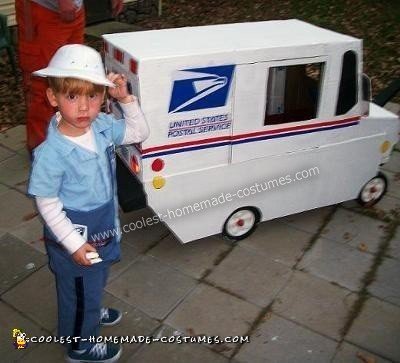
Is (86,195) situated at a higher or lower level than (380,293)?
higher

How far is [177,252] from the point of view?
4477mm

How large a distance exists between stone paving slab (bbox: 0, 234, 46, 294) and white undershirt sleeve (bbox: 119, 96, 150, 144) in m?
2.03

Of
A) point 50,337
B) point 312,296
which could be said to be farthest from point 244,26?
point 50,337

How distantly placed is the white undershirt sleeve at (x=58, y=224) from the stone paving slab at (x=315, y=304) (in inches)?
79.6

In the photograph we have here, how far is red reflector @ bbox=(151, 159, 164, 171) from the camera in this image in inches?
147

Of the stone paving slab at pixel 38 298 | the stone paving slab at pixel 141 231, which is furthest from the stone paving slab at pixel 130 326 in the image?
the stone paving slab at pixel 141 231

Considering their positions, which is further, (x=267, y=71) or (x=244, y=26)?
(x=244, y=26)

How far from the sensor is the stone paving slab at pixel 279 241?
4.46 m

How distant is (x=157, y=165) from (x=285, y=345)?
1805 millimetres

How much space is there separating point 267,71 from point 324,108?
2.50 ft

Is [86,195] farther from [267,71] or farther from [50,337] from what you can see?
[267,71]

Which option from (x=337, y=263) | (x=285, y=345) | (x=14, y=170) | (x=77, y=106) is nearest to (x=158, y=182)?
(x=77, y=106)

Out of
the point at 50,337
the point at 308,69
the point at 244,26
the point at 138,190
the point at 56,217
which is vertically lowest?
the point at 50,337

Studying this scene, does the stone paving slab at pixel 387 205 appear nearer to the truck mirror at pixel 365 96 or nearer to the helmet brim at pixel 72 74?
the truck mirror at pixel 365 96
